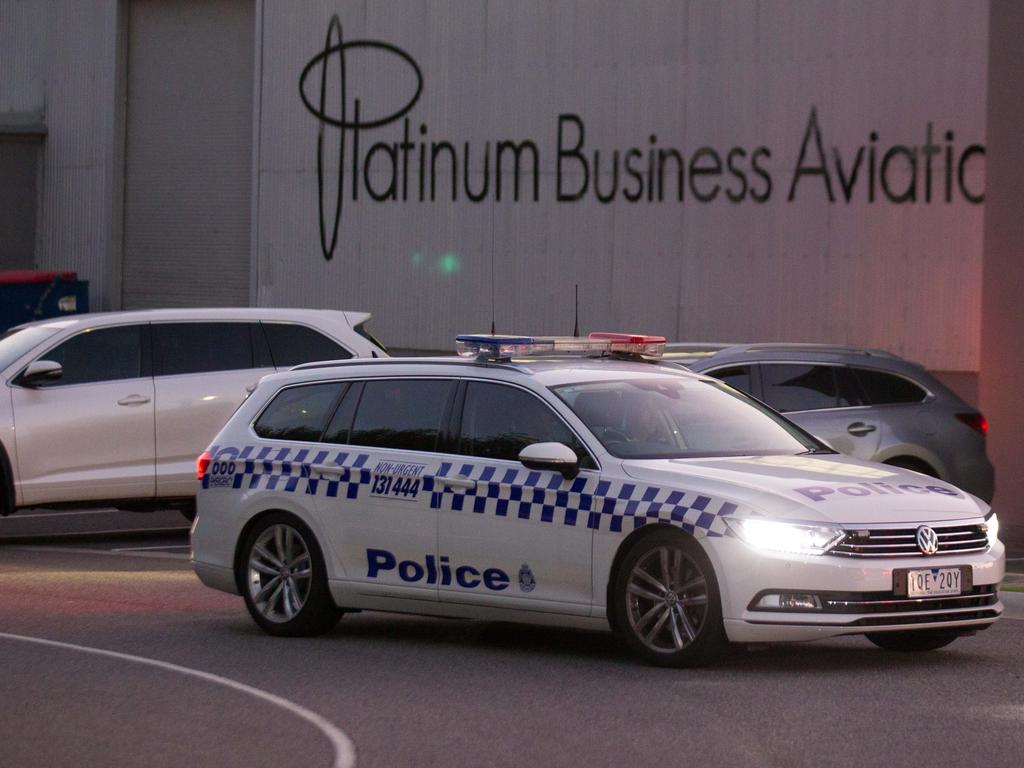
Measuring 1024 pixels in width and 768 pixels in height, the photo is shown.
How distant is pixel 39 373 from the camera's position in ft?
52.0

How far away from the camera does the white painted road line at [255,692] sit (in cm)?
763

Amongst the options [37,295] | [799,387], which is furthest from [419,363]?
[37,295]

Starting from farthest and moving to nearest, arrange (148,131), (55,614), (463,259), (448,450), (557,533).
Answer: (148,131)
(463,259)
(55,614)
(448,450)
(557,533)

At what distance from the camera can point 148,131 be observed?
31.3 meters

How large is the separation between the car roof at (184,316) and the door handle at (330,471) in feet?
18.6

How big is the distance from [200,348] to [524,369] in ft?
22.1

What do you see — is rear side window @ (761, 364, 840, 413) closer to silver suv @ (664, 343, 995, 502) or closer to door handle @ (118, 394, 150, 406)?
silver suv @ (664, 343, 995, 502)

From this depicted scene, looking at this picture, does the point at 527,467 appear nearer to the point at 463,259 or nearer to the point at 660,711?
the point at 660,711

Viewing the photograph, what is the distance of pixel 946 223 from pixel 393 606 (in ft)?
47.0

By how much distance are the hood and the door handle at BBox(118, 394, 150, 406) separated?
7384 mm

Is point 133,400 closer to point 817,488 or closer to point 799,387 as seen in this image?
point 799,387

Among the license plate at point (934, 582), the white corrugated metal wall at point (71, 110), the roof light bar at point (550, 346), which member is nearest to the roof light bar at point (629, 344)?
the roof light bar at point (550, 346)

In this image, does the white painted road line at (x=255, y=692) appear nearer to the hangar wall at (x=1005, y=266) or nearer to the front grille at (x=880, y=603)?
the front grille at (x=880, y=603)

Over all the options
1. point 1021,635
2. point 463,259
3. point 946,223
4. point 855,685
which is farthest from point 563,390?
point 463,259
